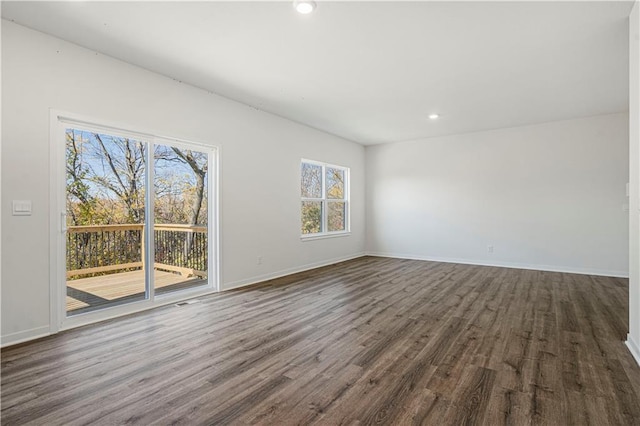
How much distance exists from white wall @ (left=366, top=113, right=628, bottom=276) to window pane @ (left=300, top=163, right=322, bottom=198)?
5.70 ft

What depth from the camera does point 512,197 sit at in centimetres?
598

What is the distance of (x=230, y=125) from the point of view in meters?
4.45

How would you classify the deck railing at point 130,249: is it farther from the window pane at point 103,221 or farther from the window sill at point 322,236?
the window sill at point 322,236

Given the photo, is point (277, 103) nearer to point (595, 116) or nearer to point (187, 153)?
point (187, 153)

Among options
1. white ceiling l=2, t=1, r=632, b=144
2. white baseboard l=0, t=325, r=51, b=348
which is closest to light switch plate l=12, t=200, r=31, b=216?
white baseboard l=0, t=325, r=51, b=348

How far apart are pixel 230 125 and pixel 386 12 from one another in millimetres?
2661

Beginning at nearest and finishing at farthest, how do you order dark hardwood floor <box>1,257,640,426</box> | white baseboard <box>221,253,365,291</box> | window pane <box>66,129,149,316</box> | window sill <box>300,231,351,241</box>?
dark hardwood floor <box>1,257,640,426</box>
window pane <box>66,129,149,316</box>
white baseboard <box>221,253,365,291</box>
window sill <box>300,231,351,241</box>

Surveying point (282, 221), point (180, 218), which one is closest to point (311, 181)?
point (282, 221)

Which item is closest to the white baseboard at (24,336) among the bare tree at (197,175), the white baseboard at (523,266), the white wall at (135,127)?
the white wall at (135,127)

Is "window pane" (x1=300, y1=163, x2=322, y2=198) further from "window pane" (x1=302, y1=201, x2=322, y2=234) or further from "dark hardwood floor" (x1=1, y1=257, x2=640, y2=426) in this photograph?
"dark hardwood floor" (x1=1, y1=257, x2=640, y2=426)

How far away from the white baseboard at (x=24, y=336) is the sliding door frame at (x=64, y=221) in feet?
0.18

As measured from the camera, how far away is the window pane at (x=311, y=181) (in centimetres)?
601

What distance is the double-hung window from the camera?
19.9ft

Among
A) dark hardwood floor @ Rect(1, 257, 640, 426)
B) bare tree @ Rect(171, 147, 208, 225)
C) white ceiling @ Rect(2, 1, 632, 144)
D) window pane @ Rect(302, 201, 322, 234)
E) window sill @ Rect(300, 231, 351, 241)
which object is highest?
white ceiling @ Rect(2, 1, 632, 144)
